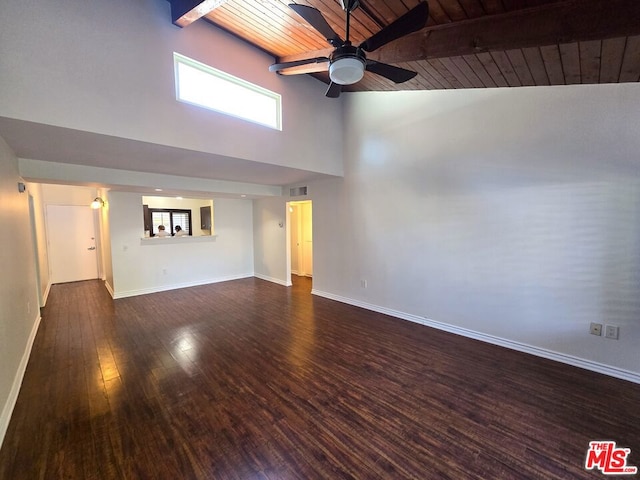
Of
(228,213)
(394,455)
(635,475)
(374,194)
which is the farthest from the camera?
(228,213)

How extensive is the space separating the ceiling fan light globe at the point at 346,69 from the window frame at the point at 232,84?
1.77 metres

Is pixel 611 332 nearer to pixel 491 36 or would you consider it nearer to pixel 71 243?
pixel 491 36

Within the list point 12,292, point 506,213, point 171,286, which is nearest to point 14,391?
point 12,292

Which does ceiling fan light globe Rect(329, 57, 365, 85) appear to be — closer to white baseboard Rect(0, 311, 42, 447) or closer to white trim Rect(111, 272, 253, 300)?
white baseboard Rect(0, 311, 42, 447)

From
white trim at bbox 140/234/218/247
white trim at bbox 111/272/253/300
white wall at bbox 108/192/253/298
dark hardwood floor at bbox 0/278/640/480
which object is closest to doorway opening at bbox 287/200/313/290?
white wall at bbox 108/192/253/298

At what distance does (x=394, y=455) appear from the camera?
1.84 meters

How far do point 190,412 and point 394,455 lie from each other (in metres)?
1.63

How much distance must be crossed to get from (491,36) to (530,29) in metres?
0.27

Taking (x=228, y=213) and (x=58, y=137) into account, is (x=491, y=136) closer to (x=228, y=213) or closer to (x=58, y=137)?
(x=58, y=137)

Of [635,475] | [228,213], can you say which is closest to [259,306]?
[228,213]

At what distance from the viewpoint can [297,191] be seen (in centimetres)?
619

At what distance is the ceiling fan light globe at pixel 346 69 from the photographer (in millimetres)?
2114

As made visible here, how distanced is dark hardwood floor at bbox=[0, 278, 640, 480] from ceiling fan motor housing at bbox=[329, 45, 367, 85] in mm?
2777

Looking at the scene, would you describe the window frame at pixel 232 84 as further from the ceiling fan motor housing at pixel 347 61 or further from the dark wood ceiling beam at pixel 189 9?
the ceiling fan motor housing at pixel 347 61
